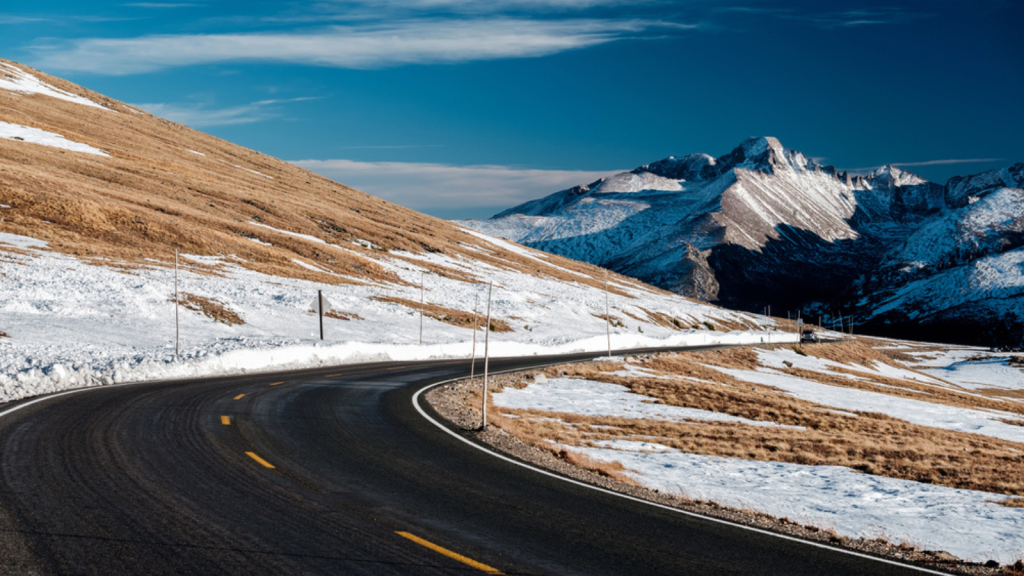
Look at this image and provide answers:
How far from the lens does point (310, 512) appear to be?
894 cm

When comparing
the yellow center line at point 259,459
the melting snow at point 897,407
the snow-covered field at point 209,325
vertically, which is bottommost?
the melting snow at point 897,407

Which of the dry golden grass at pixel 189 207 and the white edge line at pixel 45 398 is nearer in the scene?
the white edge line at pixel 45 398

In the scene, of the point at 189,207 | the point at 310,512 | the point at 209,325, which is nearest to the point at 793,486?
the point at 310,512

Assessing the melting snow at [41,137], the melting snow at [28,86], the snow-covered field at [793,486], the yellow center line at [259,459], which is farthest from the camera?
the melting snow at [28,86]

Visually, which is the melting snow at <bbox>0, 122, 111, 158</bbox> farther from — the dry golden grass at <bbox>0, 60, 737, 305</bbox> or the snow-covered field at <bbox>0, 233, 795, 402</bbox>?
the snow-covered field at <bbox>0, 233, 795, 402</bbox>

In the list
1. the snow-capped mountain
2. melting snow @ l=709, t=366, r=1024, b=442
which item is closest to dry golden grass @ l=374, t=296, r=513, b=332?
the snow-capped mountain

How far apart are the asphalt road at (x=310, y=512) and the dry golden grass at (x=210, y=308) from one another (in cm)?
3159

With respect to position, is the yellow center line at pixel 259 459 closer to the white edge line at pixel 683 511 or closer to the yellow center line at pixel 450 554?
the yellow center line at pixel 450 554

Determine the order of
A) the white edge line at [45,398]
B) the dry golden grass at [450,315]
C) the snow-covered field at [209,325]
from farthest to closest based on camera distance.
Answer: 1. the dry golden grass at [450,315]
2. the snow-covered field at [209,325]
3. the white edge line at [45,398]

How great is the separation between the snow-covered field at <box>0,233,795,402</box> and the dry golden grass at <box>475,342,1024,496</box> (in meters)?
12.5

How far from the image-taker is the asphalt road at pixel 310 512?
7422 mm

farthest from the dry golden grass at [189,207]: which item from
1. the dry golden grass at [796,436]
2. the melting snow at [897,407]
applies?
the dry golden grass at [796,436]

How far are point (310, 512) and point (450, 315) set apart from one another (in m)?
55.3

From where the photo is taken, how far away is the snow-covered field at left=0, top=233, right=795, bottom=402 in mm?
25109
